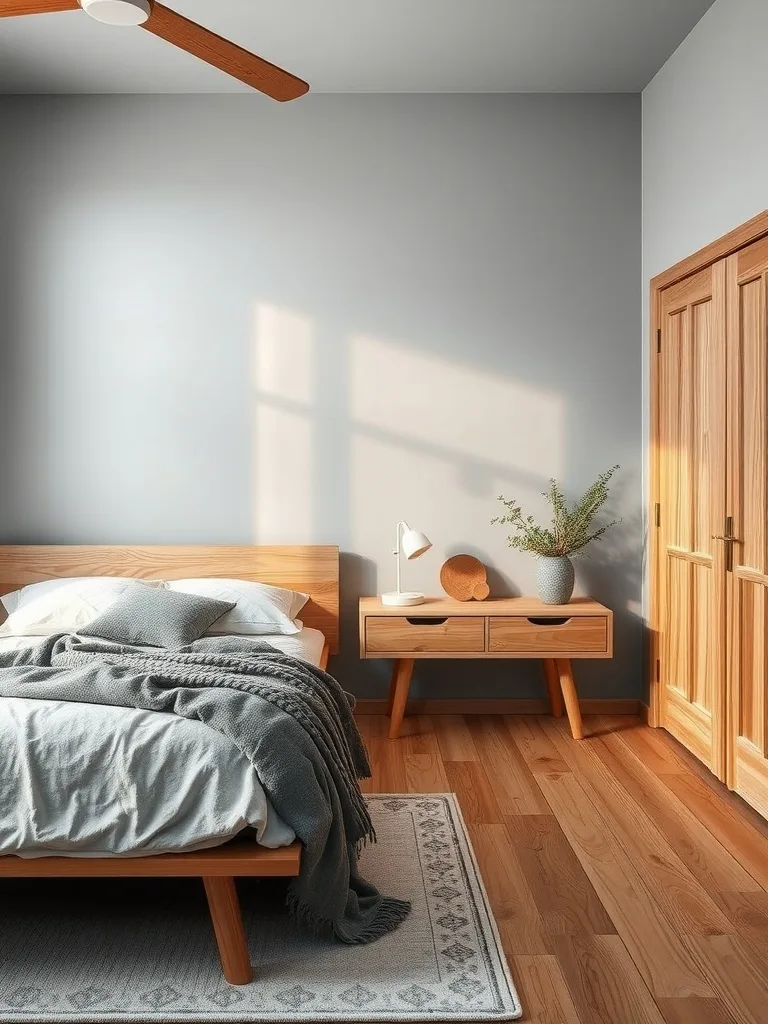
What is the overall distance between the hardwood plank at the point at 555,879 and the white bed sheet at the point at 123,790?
0.78 meters

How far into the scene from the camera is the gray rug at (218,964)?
1997 millimetres

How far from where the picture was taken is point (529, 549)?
4281 mm

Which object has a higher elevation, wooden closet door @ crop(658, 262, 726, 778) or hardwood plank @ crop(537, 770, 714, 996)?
wooden closet door @ crop(658, 262, 726, 778)

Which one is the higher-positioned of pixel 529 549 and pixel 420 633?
pixel 529 549

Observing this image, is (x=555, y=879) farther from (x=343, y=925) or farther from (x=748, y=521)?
(x=748, y=521)

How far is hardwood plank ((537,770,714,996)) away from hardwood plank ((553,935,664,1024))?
3cm

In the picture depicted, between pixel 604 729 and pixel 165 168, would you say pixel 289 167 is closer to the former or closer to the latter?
pixel 165 168

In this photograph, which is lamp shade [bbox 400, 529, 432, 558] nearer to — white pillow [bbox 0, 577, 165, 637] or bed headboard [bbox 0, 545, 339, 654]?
bed headboard [bbox 0, 545, 339, 654]

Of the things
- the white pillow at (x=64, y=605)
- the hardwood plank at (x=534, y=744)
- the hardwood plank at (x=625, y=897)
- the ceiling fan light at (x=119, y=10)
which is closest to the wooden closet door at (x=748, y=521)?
the hardwood plank at (x=625, y=897)

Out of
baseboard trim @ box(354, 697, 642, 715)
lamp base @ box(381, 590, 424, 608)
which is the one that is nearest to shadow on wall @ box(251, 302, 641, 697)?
lamp base @ box(381, 590, 424, 608)

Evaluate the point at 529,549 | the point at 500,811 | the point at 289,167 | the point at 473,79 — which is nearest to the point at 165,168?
the point at 289,167

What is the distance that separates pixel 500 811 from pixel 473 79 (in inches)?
121

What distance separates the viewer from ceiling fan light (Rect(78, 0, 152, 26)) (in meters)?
2.05

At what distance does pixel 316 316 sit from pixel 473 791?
7.27ft
